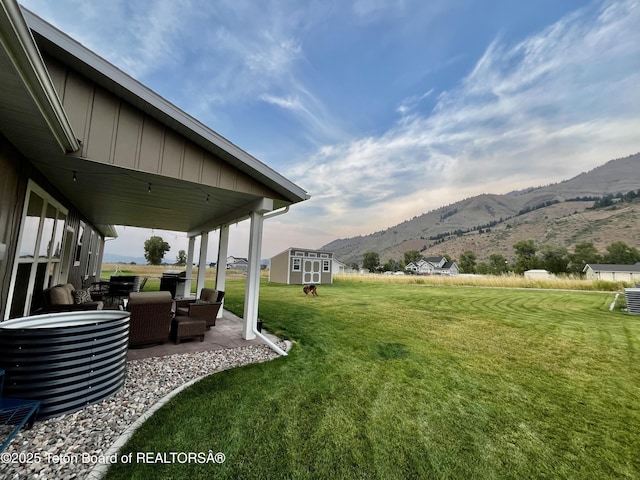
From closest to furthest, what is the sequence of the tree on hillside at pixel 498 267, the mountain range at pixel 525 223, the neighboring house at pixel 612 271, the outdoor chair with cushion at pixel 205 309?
the outdoor chair with cushion at pixel 205 309, the neighboring house at pixel 612 271, the tree on hillside at pixel 498 267, the mountain range at pixel 525 223

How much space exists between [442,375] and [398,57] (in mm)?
11829

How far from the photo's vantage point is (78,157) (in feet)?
10.7

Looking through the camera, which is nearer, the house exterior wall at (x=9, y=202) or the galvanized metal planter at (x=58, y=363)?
the galvanized metal planter at (x=58, y=363)

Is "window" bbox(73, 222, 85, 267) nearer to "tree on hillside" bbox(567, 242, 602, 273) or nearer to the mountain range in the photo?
"tree on hillside" bbox(567, 242, 602, 273)

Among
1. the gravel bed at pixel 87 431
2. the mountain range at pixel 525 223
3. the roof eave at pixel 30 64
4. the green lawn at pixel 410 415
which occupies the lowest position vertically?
the green lawn at pixel 410 415

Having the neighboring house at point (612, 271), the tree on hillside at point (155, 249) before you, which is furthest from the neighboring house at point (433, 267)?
the tree on hillside at point (155, 249)

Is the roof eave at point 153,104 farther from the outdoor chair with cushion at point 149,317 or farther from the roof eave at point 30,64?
the outdoor chair with cushion at point 149,317

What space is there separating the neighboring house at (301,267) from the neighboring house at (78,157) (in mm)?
16469

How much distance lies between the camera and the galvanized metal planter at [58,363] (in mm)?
2168

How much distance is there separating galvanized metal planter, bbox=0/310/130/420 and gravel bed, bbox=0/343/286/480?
0.49 feet

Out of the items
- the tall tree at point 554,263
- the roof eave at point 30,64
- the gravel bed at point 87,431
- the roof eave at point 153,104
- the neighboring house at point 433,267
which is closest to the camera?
the roof eave at point 30,64

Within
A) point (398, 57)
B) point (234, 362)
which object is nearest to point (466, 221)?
point (398, 57)

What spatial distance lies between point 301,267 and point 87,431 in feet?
66.3

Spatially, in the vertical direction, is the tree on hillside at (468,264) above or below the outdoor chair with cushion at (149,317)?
above
